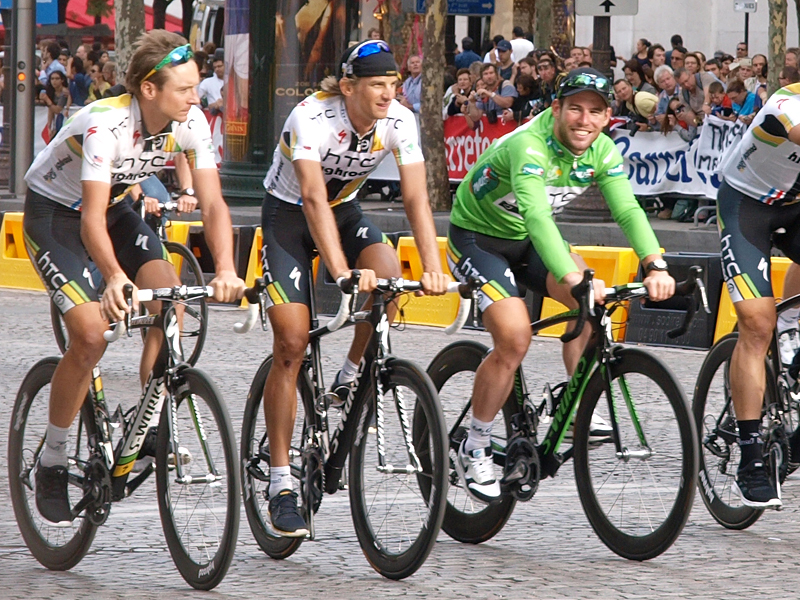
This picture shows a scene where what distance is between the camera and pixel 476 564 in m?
5.79

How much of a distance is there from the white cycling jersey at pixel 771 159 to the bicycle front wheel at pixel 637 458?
3.90ft

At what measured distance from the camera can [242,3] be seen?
21688mm

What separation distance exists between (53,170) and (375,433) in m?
1.61

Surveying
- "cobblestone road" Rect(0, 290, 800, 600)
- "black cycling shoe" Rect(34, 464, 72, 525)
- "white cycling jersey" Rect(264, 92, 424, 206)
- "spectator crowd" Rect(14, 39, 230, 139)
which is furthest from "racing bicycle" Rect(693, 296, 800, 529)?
"spectator crowd" Rect(14, 39, 230, 139)

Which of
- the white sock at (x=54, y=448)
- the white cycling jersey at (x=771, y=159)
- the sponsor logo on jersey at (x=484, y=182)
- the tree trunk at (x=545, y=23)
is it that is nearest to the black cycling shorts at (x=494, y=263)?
the sponsor logo on jersey at (x=484, y=182)

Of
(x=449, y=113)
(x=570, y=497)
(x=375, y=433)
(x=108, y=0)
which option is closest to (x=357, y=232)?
(x=375, y=433)

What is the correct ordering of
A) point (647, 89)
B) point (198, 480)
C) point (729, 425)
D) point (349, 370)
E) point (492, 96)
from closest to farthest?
point (198, 480) < point (349, 370) < point (729, 425) < point (647, 89) < point (492, 96)

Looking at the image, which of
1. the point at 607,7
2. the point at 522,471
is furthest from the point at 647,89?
the point at 522,471

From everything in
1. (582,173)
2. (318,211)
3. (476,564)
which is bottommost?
(476,564)

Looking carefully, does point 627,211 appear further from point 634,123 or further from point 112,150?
point 634,123

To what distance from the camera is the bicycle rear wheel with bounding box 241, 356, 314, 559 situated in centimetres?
589

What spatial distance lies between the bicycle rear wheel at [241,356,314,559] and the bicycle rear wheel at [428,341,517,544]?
2.00 feet

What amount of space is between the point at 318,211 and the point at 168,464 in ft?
3.57

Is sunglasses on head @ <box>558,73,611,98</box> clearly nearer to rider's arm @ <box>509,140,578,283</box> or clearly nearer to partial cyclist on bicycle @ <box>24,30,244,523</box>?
rider's arm @ <box>509,140,578,283</box>
